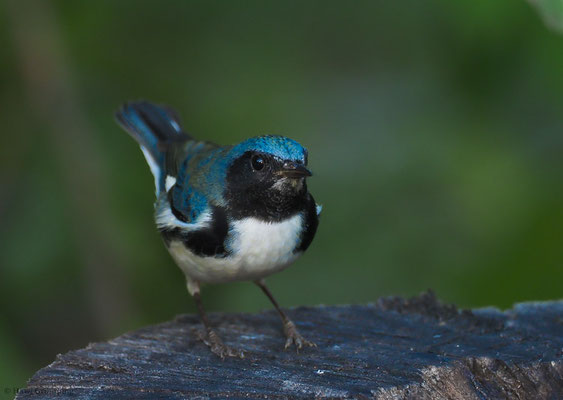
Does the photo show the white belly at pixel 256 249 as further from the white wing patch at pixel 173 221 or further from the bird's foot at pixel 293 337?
the bird's foot at pixel 293 337

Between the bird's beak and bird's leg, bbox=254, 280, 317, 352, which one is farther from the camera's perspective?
the bird's beak

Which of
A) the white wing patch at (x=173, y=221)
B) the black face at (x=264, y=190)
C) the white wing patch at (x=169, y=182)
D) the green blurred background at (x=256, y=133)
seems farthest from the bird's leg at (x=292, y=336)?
the green blurred background at (x=256, y=133)

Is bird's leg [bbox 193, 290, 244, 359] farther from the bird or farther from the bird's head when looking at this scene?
the bird's head

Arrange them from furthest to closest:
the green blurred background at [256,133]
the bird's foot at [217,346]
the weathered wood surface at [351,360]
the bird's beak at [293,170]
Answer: the green blurred background at [256,133] < the bird's beak at [293,170] < the bird's foot at [217,346] < the weathered wood surface at [351,360]

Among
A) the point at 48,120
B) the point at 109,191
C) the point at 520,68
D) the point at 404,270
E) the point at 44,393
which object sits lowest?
the point at 44,393

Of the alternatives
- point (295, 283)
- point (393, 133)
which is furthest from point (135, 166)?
point (393, 133)

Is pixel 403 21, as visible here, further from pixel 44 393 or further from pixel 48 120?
pixel 44 393

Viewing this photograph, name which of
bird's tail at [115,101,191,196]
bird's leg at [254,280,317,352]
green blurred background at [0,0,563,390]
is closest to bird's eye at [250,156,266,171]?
bird's leg at [254,280,317,352]
